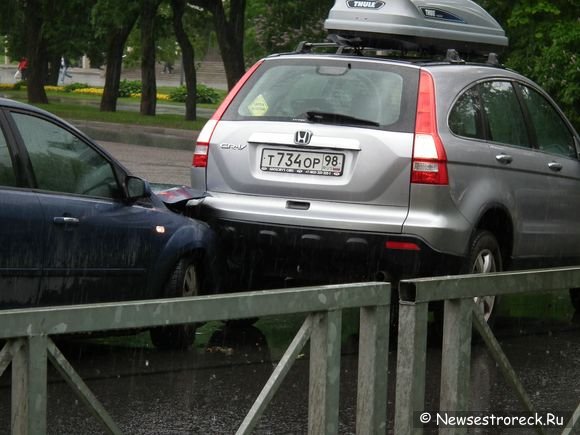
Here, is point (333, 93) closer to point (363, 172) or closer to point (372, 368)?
point (363, 172)

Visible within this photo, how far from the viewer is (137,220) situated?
7.91 meters

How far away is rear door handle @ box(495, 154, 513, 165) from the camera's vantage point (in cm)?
880

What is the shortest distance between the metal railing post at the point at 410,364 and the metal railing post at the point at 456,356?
85mm

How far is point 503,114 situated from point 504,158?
46 centimetres

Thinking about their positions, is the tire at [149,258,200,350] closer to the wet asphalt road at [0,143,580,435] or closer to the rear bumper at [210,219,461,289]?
the wet asphalt road at [0,143,580,435]

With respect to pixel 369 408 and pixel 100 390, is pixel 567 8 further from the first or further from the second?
pixel 369 408

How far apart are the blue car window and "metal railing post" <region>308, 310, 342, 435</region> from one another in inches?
138

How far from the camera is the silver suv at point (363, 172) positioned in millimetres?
8172

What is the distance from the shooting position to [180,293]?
8.20 meters

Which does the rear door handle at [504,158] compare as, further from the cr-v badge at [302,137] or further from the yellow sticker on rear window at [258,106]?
the yellow sticker on rear window at [258,106]

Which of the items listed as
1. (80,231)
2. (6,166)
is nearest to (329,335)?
(6,166)

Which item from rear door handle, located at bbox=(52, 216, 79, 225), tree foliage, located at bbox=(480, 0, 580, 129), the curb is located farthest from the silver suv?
the curb

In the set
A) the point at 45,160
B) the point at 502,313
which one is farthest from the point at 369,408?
the point at 502,313

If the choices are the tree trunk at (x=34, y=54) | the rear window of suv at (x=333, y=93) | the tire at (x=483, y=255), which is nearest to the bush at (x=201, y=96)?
the tree trunk at (x=34, y=54)
